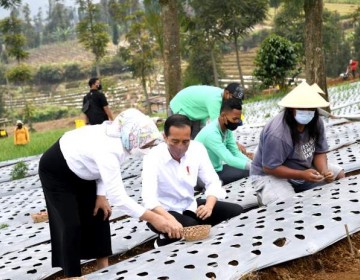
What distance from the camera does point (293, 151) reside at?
3.67 metres

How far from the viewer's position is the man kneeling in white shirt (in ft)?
9.85

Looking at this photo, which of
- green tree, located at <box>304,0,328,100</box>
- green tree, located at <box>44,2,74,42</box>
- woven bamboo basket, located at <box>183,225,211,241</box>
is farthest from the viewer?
green tree, located at <box>44,2,74,42</box>

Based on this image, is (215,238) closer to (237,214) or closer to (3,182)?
(237,214)

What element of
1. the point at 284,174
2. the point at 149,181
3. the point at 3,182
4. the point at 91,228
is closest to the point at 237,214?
the point at 284,174

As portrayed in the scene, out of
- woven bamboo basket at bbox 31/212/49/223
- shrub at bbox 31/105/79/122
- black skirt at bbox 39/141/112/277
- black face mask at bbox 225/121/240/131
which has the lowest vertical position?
shrub at bbox 31/105/79/122

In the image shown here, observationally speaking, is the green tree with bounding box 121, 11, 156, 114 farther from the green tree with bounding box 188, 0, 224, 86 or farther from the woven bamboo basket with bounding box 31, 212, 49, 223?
the woven bamboo basket with bounding box 31, 212, 49, 223

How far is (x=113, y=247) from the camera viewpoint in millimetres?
3504

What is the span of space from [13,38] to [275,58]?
980cm

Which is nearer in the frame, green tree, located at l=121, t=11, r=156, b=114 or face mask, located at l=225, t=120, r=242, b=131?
face mask, located at l=225, t=120, r=242, b=131

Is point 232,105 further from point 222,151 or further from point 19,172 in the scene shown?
point 19,172

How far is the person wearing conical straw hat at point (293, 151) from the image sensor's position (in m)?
3.51

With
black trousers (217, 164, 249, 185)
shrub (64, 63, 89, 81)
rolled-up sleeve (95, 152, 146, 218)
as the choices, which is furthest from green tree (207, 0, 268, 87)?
shrub (64, 63, 89, 81)

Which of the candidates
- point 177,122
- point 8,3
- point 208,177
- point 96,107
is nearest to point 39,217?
point 208,177

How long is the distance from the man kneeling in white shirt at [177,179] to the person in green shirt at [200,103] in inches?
51.2
